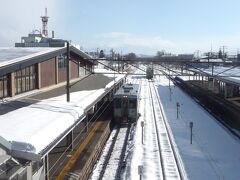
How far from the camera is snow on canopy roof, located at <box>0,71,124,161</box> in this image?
10745 millimetres

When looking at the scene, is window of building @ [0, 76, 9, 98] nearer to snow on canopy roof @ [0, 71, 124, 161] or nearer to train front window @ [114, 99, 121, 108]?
snow on canopy roof @ [0, 71, 124, 161]

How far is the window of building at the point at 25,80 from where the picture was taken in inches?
761

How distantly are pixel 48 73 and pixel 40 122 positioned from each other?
10.6 meters

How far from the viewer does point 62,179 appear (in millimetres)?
12961

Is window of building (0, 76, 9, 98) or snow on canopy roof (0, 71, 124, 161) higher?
window of building (0, 76, 9, 98)

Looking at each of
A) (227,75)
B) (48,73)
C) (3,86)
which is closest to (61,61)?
(48,73)

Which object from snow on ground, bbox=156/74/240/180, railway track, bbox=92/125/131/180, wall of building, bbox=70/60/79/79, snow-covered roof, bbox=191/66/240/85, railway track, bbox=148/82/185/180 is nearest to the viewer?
railway track, bbox=92/125/131/180

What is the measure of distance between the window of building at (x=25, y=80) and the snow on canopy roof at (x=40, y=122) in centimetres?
182

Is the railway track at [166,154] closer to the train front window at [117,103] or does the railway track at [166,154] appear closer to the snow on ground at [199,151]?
the snow on ground at [199,151]

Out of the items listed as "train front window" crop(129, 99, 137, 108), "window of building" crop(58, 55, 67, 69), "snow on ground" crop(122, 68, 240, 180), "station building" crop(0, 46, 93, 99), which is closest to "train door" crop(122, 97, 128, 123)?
"train front window" crop(129, 99, 137, 108)

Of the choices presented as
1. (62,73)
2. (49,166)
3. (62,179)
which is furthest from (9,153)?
(62,73)

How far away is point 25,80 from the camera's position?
66.9 feet

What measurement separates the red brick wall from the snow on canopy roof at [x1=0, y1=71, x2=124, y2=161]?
116 inches

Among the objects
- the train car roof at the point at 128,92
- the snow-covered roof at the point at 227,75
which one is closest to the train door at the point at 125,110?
the train car roof at the point at 128,92
